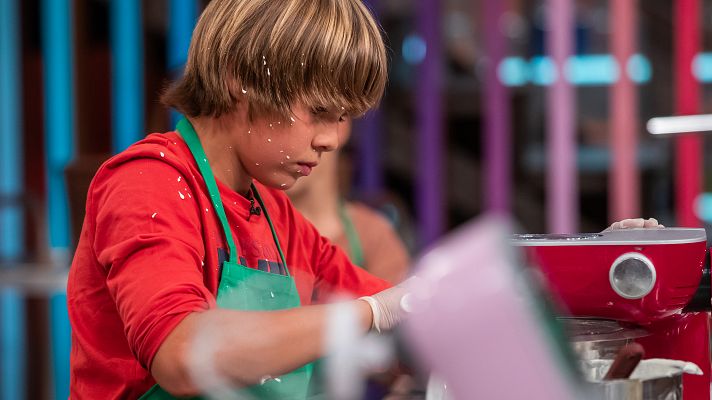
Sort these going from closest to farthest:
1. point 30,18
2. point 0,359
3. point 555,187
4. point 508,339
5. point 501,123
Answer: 1. point 508,339
2. point 555,187
3. point 501,123
4. point 0,359
5. point 30,18

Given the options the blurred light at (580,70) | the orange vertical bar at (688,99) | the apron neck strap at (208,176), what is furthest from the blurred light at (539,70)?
the apron neck strap at (208,176)

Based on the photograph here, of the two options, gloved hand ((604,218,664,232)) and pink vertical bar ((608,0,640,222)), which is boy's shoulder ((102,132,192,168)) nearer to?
gloved hand ((604,218,664,232))

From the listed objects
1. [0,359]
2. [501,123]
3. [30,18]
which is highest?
[30,18]

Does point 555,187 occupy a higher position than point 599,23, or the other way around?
point 599,23

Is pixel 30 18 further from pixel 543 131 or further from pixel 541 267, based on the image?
pixel 541 267

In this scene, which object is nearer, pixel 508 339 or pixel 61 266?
pixel 508 339

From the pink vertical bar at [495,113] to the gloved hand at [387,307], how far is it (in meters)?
1.81

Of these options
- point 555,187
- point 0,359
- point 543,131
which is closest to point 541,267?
point 555,187

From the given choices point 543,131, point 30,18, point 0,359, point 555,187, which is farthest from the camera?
point 543,131

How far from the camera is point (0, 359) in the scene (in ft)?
10.5

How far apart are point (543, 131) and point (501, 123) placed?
1.48 metres

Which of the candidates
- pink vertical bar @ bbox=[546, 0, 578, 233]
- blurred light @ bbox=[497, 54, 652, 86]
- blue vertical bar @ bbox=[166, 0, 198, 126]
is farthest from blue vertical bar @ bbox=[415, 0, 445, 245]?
blurred light @ bbox=[497, 54, 652, 86]

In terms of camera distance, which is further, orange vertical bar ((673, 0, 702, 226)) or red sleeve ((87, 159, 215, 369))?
orange vertical bar ((673, 0, 702, 226))

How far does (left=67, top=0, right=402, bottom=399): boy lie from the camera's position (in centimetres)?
76
